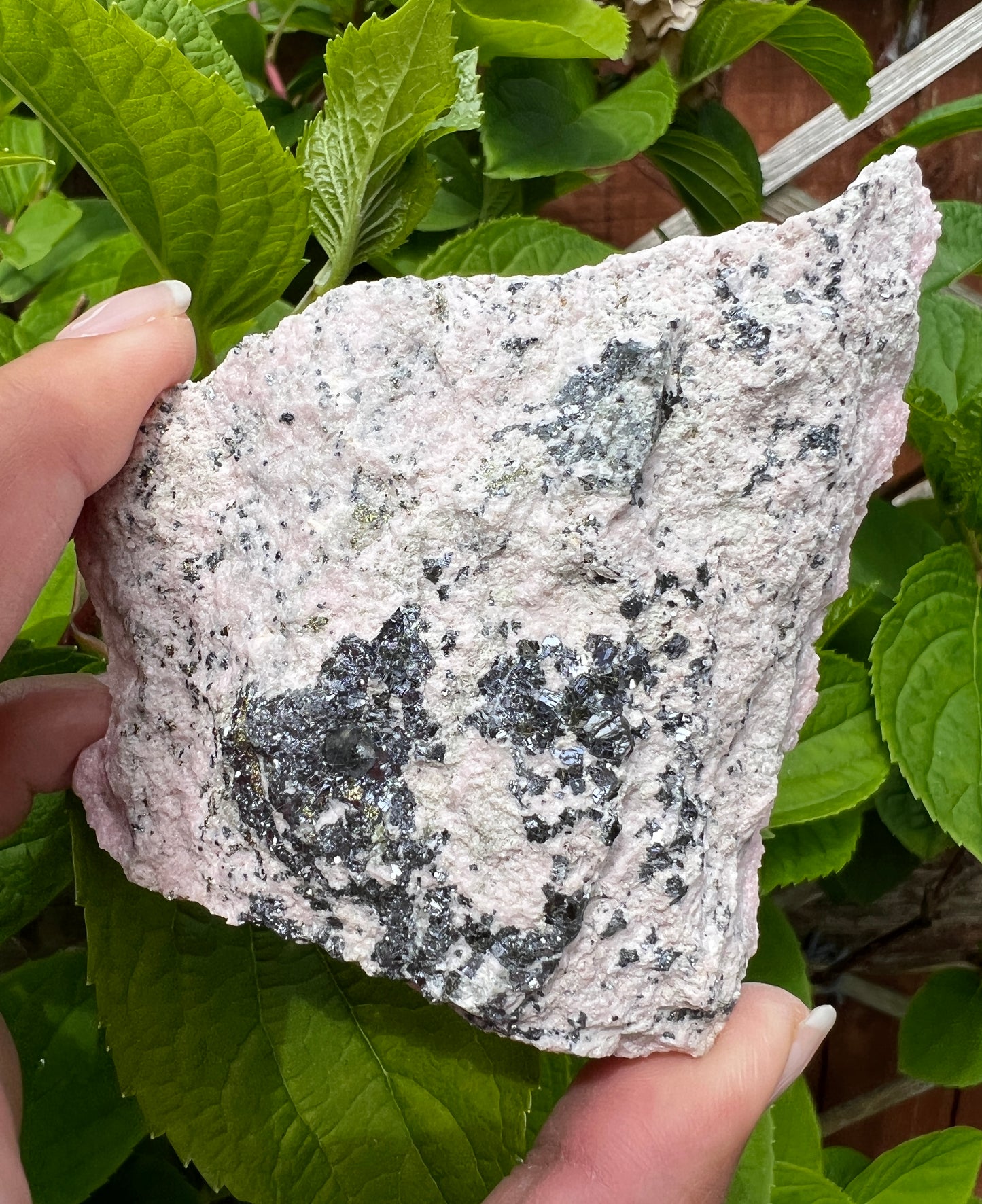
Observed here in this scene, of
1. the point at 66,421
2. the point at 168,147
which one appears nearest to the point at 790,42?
the point at 168,147

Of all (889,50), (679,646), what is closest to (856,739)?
(679,646)

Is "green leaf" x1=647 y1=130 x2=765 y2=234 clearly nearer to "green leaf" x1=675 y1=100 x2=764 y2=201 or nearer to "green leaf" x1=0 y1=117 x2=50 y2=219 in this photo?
"green leaf" x1=675 y1=100 x2=764 y2=201

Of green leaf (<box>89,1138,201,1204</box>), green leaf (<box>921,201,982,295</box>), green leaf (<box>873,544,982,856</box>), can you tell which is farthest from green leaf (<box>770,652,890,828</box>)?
green leaf (<box>89,1138,201,1204</box>)

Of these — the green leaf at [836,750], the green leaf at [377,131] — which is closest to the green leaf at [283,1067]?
the green leaf at [836,750]

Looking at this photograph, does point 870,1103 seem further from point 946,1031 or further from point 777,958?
point 777,958

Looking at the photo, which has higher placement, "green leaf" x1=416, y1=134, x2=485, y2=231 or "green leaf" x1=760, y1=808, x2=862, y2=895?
"green leaf" x1=416, y1=134, x2=485, y2=231

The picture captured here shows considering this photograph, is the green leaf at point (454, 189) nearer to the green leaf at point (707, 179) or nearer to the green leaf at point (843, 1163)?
the green leaf at point (707, 179)
